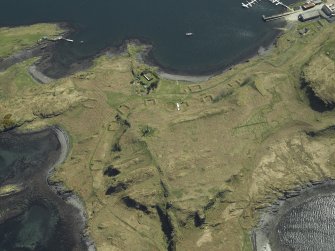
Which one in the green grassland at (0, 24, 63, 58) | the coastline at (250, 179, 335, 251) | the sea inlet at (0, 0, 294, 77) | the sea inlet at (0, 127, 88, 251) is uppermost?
the sea inlet at (0, 0, 294, 77)

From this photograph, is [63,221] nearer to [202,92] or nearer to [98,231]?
[98,231]

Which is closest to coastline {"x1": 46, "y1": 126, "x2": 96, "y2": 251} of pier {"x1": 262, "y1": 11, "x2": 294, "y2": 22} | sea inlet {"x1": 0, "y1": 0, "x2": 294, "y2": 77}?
sea inlet {"x1": 0, "y1": 0, "x2": 294, "y2": 77}

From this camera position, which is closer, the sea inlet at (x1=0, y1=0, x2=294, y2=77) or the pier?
the sea inlet at (x1=0, y1=0, x2=294, y2=77)

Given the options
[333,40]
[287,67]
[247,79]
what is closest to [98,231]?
[247,79]

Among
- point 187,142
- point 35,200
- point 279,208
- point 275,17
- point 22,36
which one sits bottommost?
point 35,200

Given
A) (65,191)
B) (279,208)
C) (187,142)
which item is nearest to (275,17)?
(187,142)

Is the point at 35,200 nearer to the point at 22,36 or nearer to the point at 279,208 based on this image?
the point at 279,208

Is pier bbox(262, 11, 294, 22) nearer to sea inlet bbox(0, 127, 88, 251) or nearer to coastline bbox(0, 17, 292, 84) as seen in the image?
coastline bbox(0, 17, 292, 84)

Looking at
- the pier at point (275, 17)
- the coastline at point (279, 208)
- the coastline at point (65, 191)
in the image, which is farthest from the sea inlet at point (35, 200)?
the pier at point (275, 17)
